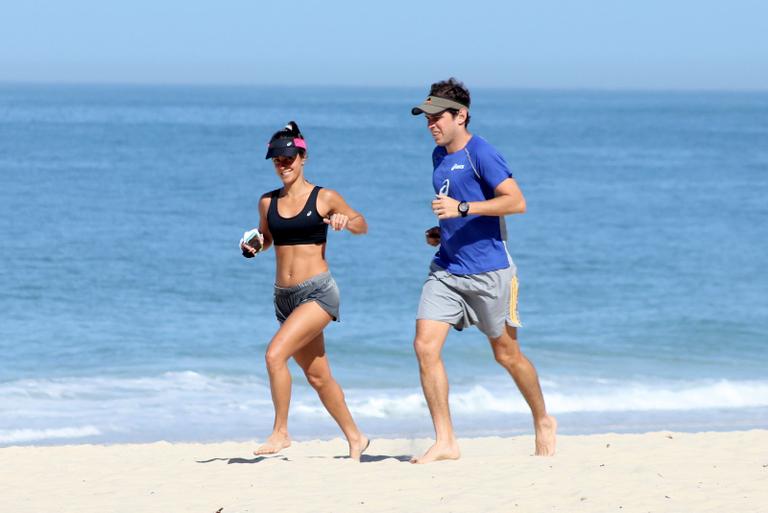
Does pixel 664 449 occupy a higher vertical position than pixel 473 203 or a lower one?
lower

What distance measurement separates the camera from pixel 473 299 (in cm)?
662

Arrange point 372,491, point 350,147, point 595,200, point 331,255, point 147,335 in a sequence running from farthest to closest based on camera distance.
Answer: point 350,147 < point 595,200 < point 331,255 < point 147,335 < point 372,491

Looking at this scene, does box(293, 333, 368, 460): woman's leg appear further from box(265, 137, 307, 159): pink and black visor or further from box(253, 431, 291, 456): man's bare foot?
box(265, 137, 307, 159): pink and black visor

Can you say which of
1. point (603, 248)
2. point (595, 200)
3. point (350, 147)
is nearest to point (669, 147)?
point (350, 147)

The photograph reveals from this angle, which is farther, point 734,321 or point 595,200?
point 595,200

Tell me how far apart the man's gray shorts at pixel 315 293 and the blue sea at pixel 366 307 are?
12.8 ft

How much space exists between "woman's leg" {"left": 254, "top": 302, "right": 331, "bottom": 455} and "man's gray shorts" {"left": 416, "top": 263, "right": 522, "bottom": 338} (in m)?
0.57

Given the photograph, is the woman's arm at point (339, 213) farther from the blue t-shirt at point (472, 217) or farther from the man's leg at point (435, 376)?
the man's leg at point (435, 376)

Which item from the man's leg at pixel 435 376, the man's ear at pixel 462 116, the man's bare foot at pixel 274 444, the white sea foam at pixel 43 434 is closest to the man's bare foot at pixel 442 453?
the man's leg at pixel 435 376

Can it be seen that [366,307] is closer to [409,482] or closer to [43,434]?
[43,434]

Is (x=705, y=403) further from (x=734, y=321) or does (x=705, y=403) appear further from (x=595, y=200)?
(x=595, y=200)

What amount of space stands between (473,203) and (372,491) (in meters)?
1.53

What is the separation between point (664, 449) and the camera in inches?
290

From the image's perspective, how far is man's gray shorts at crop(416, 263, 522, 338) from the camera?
Answer: 658cm
